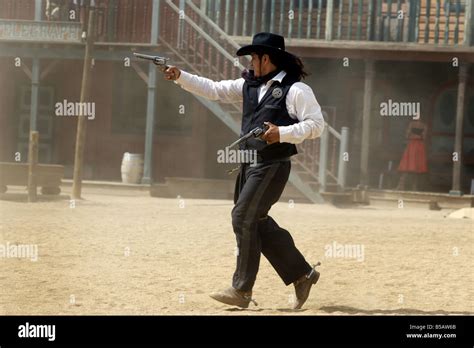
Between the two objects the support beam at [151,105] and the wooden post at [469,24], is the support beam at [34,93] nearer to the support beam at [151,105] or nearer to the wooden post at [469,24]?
the support beam at [151,105]

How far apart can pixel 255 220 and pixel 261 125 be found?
66cm

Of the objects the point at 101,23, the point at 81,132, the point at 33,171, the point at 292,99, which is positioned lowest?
the point at 33,171

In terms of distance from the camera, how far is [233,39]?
69.3ft

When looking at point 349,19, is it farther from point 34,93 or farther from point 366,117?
point 34,93

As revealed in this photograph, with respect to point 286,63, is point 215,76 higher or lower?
higher

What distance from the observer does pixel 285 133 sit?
712cm

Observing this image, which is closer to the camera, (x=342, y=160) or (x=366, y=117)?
(x=342, y=160)

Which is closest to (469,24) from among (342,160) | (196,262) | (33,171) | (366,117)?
(366,117)

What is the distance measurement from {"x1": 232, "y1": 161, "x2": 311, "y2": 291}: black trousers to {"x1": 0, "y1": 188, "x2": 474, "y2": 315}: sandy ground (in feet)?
1.10

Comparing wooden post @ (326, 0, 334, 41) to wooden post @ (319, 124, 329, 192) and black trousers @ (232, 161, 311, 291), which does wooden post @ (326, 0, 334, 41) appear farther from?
black trousers @ (232, 161, 311, 291)

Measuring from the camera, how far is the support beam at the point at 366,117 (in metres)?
20.8

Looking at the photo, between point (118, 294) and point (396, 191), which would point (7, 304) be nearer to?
point (118, 294)

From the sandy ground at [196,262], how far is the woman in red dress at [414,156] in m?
4.88

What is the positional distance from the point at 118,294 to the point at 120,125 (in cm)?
1459
